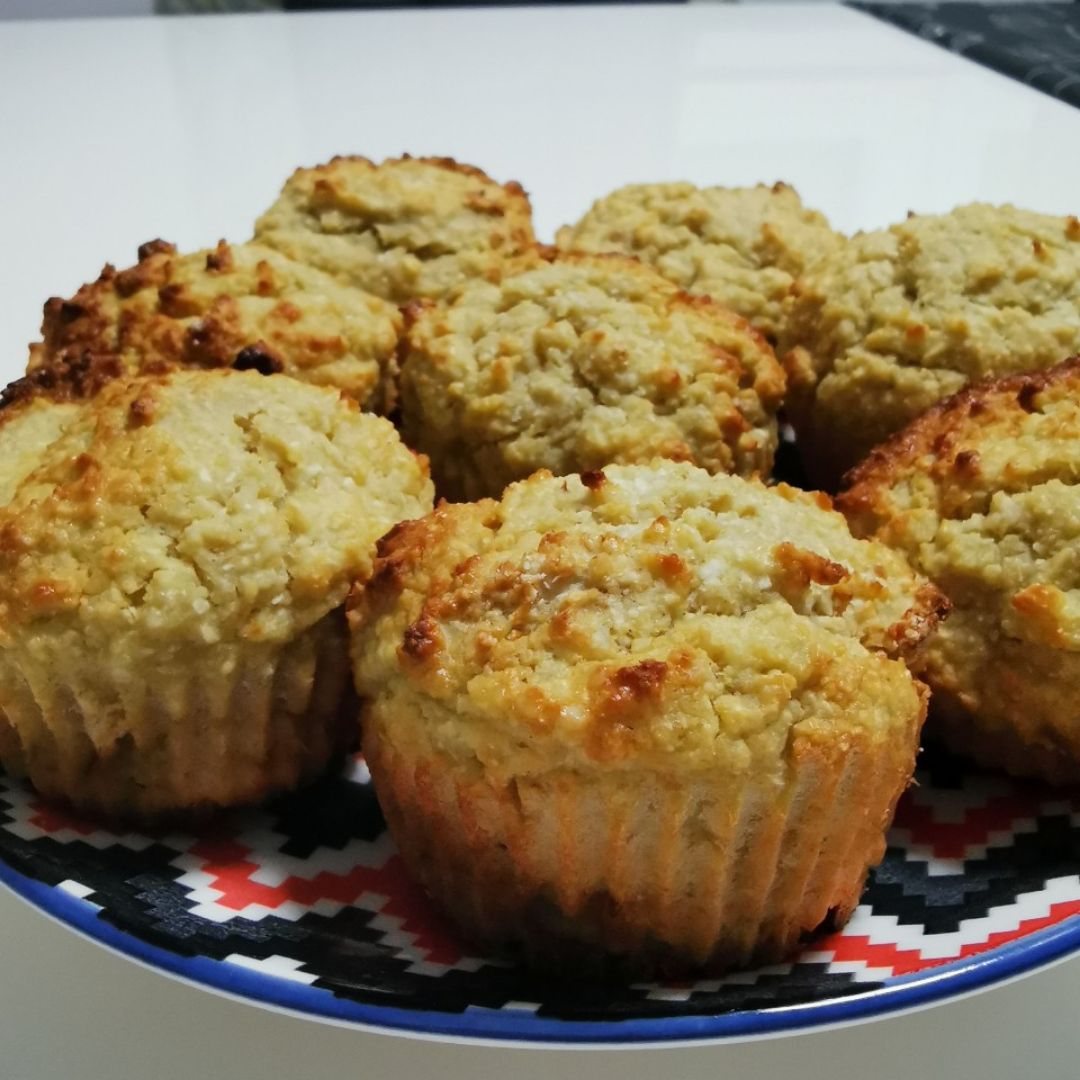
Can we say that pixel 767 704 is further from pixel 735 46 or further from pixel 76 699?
pixel 735 46

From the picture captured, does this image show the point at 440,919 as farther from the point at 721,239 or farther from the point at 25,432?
the point at 721,239

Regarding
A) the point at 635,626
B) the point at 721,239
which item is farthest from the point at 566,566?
the point at 721,239

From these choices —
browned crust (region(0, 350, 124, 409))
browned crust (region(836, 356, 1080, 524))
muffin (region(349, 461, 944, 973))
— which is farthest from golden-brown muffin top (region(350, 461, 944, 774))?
browned crust (region(0, 350, 124, 409))

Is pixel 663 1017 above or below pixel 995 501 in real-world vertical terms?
below

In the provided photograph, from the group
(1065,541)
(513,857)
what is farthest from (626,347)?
(513,857)

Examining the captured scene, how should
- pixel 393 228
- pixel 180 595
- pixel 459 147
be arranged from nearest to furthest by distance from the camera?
pixel 180 595 → pixel 393 228 → pixel 459 147

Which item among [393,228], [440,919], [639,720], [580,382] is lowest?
[440,919]
